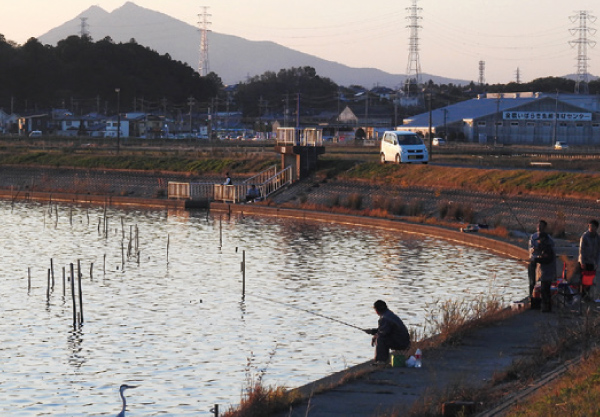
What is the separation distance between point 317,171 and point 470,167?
10268 mm

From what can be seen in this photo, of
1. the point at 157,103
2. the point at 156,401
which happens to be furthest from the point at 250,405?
the point at 157,103

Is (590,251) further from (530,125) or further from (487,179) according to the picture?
(530,125)

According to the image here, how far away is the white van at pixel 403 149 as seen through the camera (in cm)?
6091

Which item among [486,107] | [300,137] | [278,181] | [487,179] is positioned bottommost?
[278,181]

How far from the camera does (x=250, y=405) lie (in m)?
14.8

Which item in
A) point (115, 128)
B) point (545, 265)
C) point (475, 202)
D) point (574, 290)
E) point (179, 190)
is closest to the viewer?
point (545, 265)

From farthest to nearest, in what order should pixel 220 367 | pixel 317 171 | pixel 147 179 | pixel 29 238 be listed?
pixel 147 179
pixel 317 171
pixel 29 238
pixel 220 367

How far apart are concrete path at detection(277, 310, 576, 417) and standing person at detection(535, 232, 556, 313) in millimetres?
913

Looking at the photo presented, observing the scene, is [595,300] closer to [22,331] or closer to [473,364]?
[473,364]

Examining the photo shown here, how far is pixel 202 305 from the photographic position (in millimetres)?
28203

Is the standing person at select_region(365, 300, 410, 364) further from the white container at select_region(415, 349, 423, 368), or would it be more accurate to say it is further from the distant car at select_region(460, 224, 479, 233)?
the distant car at select_region(460, 224, 479, 233)

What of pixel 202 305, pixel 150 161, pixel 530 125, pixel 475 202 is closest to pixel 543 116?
pixel 530 125

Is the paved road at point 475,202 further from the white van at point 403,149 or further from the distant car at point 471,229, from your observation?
the white van at point 403,149

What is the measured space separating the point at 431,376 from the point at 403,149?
148 feet
